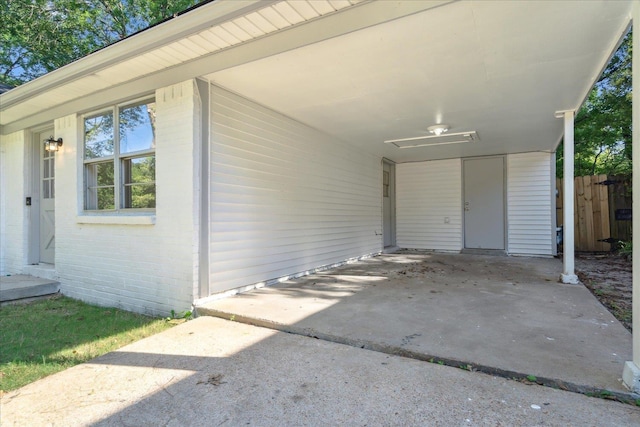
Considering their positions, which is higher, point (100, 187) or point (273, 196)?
point (100, 187)

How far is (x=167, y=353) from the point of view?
2.58 m

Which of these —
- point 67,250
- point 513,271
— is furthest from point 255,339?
point 513,271

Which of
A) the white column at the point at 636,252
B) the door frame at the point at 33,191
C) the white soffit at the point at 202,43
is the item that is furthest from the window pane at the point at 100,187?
the white column at the point at 636,252

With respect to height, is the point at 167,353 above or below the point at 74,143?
below

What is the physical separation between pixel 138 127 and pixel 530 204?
783 centimetres

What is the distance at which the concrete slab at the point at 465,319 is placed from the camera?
2.22m

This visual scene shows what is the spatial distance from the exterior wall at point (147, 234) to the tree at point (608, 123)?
27.3 feet

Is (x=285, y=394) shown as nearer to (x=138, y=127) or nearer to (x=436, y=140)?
(x=138, y=127)

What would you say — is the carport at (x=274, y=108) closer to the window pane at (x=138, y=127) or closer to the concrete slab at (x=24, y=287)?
the window pane at (x=138, y=127)

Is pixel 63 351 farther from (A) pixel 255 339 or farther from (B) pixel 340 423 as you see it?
(B) pixel 340 423

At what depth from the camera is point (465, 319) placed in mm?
3104

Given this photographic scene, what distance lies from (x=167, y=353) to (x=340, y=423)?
1534mm

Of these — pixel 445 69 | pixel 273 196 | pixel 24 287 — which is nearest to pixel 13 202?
pixel 24 287

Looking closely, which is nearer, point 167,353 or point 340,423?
point 340,423
